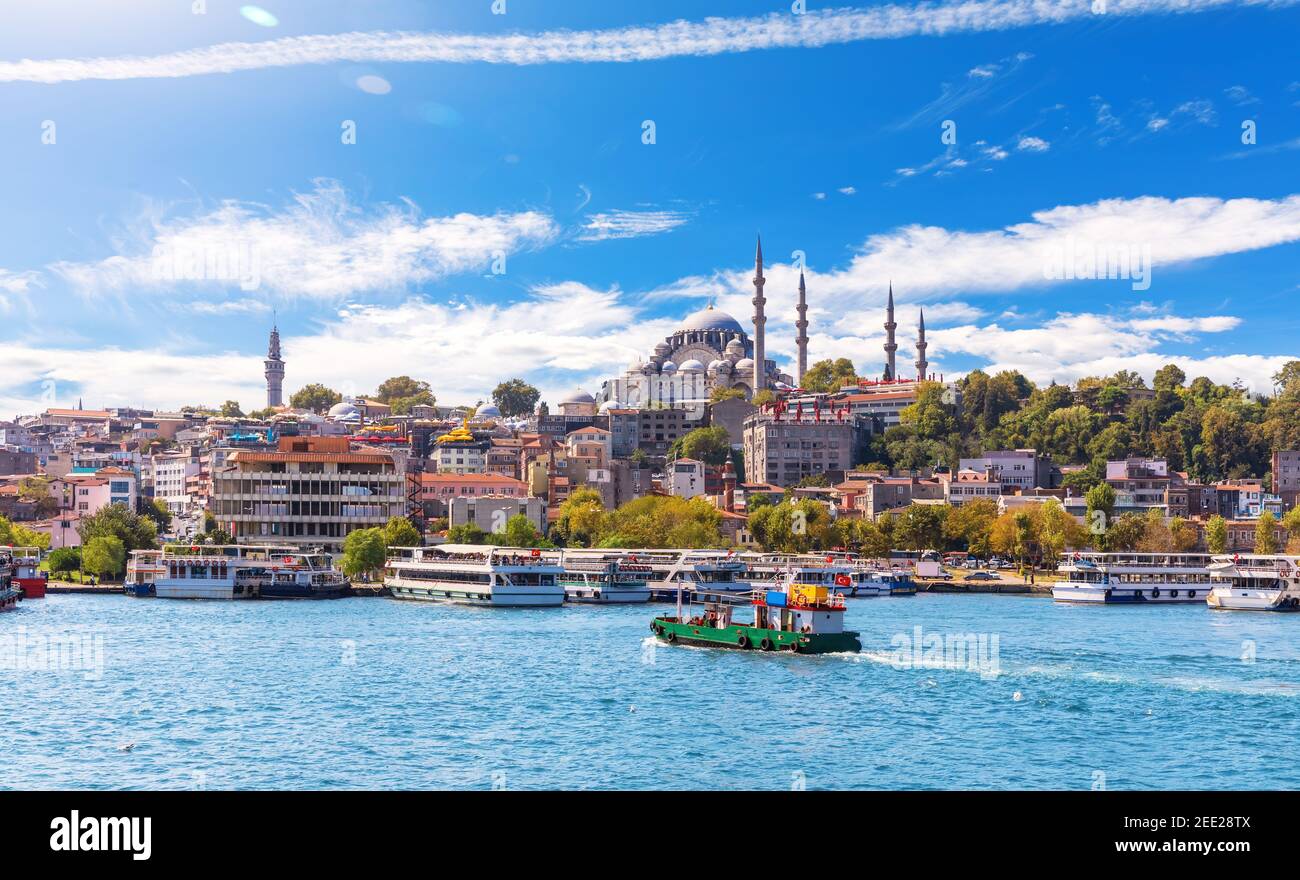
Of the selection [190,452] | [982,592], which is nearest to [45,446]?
[190,452]

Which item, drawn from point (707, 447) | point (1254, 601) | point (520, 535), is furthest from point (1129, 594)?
point (707, 447)

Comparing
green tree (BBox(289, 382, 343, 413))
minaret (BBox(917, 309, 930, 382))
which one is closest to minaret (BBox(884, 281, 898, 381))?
minaret (BBox(917, 309, 930, 382))

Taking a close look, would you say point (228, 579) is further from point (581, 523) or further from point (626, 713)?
point (626, 713)

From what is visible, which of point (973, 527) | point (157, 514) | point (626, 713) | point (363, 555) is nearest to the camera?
point (626, 713)

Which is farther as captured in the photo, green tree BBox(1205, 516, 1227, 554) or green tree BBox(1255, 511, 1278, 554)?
green tree BBox(1205, 516, 1227, 554)

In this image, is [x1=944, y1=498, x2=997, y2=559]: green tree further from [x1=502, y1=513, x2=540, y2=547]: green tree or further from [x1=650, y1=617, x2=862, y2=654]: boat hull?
[x1=650, y1=617, x2=862, y2=654]: boat hull
